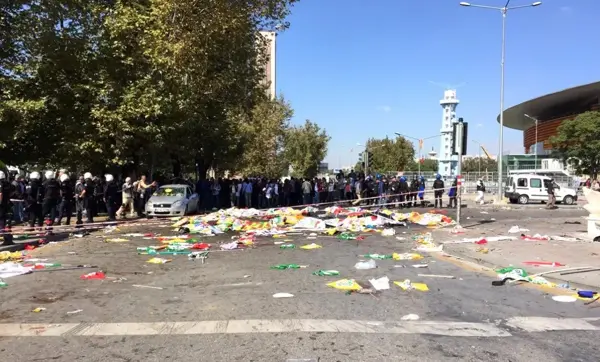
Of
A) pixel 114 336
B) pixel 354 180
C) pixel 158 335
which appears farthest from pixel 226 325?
pixel 354 180

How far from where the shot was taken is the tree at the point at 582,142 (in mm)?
49312

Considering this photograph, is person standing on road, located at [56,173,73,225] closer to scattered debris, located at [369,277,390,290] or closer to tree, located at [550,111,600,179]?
scattered debris, located at [369,277,390,290]

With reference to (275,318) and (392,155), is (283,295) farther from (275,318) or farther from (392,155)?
(392,155)

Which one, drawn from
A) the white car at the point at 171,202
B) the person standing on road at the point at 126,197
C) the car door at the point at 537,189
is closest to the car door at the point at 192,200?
the white car at the point at 171,202

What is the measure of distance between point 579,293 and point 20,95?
2148 cm

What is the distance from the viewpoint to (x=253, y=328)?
5734 mm

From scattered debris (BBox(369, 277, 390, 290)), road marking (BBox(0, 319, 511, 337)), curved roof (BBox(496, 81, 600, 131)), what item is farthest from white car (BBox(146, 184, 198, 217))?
curved roof (BBox(496, 81, 600, 131))

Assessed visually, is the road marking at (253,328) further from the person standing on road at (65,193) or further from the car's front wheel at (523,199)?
the car's front wheel at (523,199)

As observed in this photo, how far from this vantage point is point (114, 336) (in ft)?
18.0

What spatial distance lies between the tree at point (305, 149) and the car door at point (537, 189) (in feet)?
105

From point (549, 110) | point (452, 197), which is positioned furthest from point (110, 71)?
point (549, 110)

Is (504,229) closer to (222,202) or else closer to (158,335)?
(158,335)

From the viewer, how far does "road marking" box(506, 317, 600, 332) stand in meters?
5.83

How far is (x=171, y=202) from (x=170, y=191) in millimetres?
1139
